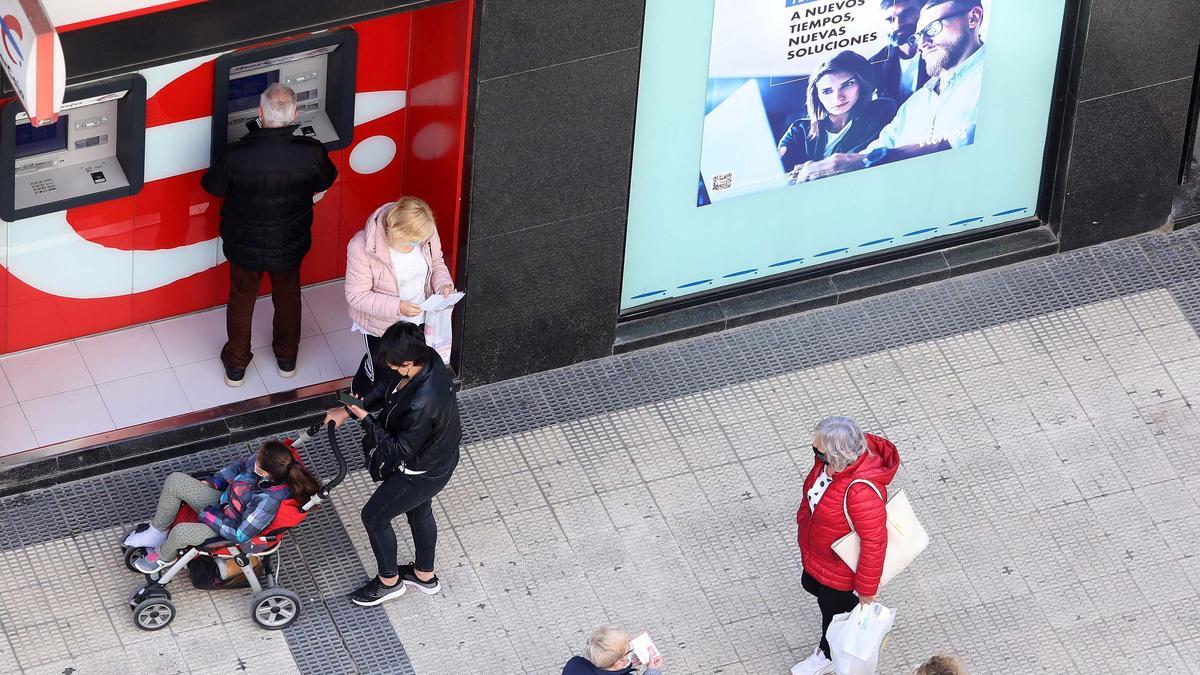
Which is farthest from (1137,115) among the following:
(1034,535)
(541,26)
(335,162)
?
(335,162)

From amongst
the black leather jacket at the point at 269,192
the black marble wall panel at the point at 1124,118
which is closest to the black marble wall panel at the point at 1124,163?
the black marble wall panel at the point at 1124,118

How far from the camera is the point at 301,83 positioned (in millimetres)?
10711

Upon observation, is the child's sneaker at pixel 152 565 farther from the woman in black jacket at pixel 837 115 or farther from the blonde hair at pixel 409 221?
the woman in black jacket at pixel 837 115

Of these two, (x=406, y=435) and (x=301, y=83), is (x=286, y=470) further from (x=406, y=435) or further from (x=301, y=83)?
(x=301, y=83)

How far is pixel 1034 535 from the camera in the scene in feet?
34.8

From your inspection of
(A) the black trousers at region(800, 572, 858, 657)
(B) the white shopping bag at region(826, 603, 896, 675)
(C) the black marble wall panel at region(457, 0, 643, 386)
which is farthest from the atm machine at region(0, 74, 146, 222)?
(B) the white shopping bag at region(826, 603, 896, 675)

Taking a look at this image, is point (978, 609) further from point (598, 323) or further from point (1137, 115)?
point (1137, 115)

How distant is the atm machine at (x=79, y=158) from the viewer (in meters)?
10.1

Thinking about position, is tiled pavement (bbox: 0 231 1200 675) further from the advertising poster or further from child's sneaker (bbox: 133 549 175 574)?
the advertising poster

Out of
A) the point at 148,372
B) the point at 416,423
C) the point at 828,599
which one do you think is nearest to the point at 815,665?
the point at 828,599

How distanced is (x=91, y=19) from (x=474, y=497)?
325 cm

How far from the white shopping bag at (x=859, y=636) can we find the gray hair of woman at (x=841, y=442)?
2.63ft

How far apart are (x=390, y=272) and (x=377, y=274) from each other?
0.07 m

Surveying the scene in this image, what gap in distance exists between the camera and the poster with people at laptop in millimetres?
10914
